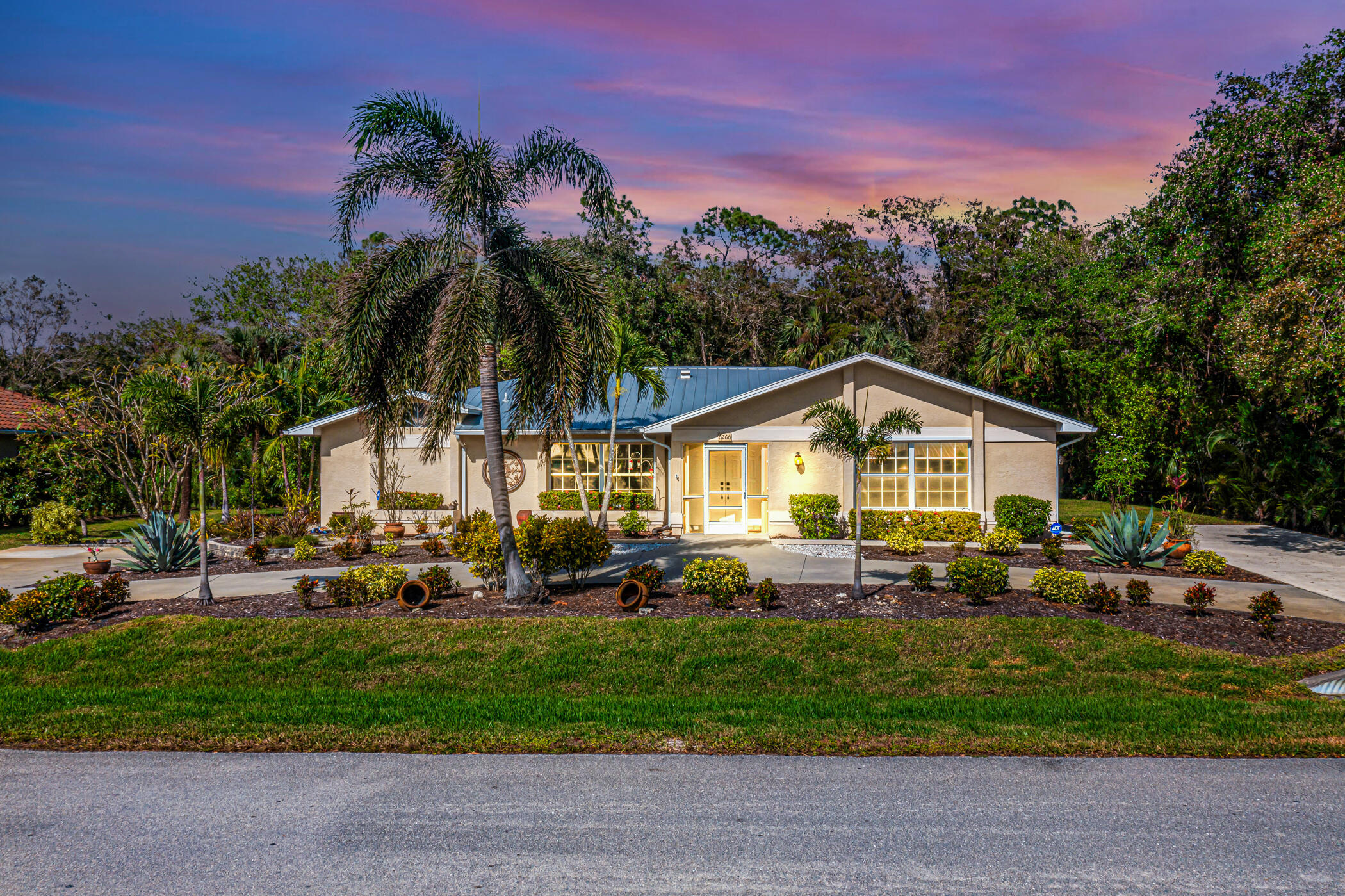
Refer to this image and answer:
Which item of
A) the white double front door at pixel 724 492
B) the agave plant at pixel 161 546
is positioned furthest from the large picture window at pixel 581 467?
the agave plant at pixel 161 546

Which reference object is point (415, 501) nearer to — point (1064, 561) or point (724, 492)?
point (724, 492)

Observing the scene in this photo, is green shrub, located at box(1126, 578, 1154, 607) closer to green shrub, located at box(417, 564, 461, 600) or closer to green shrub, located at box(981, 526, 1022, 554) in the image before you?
green shrub, located at box(981, 526, 1022, 554)

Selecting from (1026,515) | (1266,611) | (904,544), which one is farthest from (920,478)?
(1266,611)

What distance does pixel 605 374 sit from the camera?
1262cm

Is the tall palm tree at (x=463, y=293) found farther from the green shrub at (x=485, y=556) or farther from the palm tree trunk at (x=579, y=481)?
the palm tree trunk at (x=579, y=481)

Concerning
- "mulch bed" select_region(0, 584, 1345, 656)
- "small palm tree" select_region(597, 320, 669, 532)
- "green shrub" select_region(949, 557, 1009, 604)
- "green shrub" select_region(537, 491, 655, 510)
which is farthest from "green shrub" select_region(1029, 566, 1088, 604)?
"green shrub" select_region(537, 491, 655, 510)

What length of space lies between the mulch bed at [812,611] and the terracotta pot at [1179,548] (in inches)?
155

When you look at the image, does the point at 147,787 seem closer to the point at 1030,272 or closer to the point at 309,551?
the point at 309,551

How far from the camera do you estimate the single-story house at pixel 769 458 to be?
63.2 ft

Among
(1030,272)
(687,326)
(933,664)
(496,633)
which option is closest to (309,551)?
(496,633)

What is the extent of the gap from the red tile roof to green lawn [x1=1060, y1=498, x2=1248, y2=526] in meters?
29.0

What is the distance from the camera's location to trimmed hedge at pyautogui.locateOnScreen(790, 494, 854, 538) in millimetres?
19016

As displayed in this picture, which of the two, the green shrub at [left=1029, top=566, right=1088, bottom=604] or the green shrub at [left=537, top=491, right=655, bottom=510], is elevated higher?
the green shrub at [left=537, top=491, right=655, bottom=510]

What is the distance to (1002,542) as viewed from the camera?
15875mm
